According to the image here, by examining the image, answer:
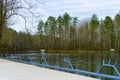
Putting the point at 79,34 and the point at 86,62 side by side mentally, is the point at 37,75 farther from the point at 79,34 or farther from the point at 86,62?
the point at 79,34

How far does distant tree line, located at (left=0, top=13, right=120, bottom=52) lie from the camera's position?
99312 millimetres

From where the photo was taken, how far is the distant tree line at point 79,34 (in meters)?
99.3

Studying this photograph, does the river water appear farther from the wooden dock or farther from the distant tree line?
the distant tree line

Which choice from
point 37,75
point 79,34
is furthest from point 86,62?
point 79,34

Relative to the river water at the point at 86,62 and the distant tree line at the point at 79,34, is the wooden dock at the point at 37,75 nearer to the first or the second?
the river water at the point at 86,62

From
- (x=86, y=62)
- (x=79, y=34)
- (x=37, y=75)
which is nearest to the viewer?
(x=37, y=75)

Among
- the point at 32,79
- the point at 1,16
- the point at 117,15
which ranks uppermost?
the point at 117,15

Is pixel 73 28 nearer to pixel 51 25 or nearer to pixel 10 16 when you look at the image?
pixel 51 25

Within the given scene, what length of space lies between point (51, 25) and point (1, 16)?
3006 inches

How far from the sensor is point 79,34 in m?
104

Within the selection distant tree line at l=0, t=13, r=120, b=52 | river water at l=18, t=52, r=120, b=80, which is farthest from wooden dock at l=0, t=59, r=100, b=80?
distant tree line at l=0, t=13, r=120, b=52

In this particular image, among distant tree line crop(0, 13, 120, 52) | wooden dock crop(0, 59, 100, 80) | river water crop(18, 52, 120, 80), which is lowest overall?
river water crop(18, 52, 120, 80)

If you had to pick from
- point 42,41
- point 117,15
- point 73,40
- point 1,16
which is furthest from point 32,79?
point 42,41

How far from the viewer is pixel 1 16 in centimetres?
3319
